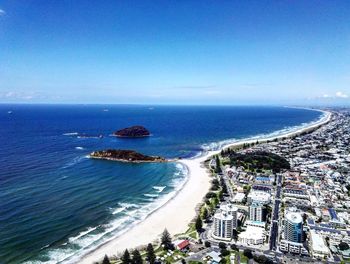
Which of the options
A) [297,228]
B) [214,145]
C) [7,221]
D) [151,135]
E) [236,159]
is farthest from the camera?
[151,135]

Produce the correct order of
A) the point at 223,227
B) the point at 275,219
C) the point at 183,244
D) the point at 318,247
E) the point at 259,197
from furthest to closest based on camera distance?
the point at 259,197 < the point at 275,219 < the point at 223,227 < the point at 318,247 < the point at 183,244

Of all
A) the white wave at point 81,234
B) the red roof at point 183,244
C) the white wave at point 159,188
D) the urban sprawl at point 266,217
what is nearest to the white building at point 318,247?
the urban sprawl at point 266,217

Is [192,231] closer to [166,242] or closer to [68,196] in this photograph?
[166,242]

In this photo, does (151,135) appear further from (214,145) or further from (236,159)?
(236,159)

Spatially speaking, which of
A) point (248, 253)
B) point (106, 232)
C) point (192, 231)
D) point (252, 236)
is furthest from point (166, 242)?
point (252, 236)

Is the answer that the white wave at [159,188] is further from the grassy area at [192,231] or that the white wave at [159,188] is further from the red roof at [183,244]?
the red roof at [183,244]

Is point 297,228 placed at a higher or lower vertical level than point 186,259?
higher

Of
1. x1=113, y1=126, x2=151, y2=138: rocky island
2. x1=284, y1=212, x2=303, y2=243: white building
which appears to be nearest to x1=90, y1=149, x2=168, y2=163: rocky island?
x1=113, y1=126, x2=151, y2=138: rocky island

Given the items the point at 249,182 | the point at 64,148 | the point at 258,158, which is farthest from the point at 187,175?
the point at 64,148

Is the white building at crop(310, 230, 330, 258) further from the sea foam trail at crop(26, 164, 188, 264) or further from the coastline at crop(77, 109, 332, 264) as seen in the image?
the sea foam trail at crop(26, 164, 188, 264)
